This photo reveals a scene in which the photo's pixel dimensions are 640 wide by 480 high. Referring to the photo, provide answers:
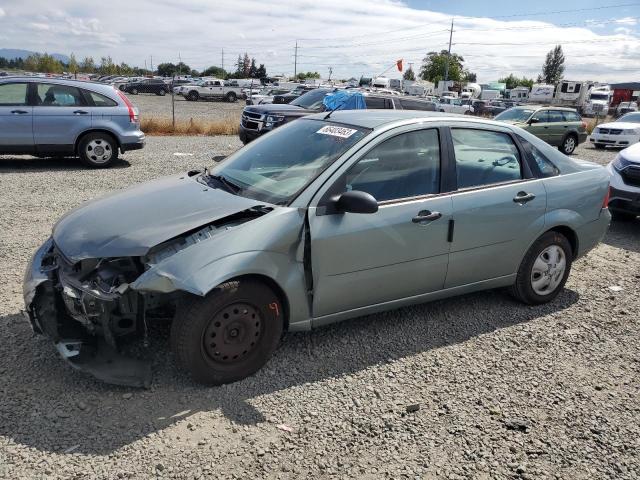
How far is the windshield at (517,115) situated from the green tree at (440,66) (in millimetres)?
87487

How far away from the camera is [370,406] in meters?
3.34

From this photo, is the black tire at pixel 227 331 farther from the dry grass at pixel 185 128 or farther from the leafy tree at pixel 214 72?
the leafy tree at pixel 214 72

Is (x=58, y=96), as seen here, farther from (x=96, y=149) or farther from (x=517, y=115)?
(x=517, y=115)

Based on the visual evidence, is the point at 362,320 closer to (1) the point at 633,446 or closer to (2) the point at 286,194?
(2) the point at 286,194

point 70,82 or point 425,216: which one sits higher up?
point 70,82

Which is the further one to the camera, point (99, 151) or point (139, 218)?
point (99, 151)

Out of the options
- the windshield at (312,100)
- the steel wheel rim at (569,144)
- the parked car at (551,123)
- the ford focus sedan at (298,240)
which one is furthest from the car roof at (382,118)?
the steel wheel rim at (569,144)

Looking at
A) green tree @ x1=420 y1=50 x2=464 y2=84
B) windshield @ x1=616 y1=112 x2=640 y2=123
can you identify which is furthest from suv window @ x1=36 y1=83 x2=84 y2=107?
green tree @ x1=420 y1=50 x2=464 y2=84

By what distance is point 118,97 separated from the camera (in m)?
10.7

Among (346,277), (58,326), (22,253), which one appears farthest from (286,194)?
(22,253)

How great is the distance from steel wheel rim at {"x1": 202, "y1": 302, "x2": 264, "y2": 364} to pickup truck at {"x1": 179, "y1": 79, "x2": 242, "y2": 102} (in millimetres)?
45327

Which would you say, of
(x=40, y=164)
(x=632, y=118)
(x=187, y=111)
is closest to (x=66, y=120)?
(x=40, y=164)

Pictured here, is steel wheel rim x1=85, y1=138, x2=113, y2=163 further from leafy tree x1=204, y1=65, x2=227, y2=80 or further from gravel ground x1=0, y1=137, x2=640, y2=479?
leafy tree x1=204, y1=65, x2=227, y2=80

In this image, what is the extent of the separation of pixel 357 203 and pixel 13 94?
898 cm
